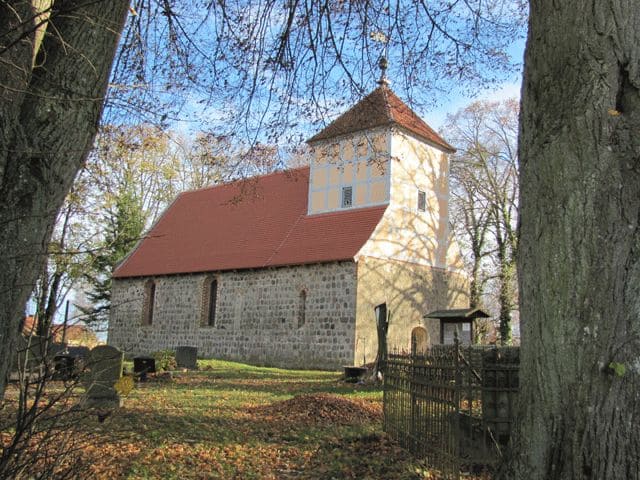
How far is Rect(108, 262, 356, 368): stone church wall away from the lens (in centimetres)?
2100

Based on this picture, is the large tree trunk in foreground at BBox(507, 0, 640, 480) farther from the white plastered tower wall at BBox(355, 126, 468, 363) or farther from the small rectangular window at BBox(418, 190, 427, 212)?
the small rectangular window at BBox(418, 190, 427, 212)

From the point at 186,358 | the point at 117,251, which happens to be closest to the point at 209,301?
the point at 117,251

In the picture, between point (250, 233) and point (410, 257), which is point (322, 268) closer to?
point (410, 257)

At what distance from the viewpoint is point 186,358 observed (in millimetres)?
19078

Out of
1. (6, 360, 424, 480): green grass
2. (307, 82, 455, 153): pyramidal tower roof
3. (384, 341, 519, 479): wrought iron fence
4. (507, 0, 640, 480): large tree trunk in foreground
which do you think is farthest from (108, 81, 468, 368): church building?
(507, 0, 640, 480): large tree trunk in foreground

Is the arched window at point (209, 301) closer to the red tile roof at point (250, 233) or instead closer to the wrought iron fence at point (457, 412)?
the red tile roof at point (250, 233)

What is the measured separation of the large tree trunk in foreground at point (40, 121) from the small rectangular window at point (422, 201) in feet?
66.7

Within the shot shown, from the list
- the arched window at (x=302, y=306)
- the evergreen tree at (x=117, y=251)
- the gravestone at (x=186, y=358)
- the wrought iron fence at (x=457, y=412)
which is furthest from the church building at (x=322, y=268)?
the wrought iron fence at (x=457, y=412)

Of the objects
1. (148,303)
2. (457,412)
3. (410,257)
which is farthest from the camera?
(148,303)

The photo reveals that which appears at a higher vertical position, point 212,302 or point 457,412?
point 212,302

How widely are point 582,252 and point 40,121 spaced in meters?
3.01

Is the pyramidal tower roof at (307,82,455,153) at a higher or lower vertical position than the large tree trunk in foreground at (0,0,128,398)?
higher

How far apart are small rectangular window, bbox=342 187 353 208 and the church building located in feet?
0.16

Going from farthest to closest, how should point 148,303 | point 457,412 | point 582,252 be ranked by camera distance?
point 148,303 → point 457,412 → point 582,252
